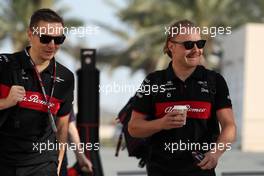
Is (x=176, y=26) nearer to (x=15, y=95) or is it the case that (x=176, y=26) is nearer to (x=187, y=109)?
(x=187, y=109)

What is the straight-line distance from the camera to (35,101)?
3.61 m

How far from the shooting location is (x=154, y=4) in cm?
3009

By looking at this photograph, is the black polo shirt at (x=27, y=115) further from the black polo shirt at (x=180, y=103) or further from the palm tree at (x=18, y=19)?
the palm tree at (x=18, y=19)

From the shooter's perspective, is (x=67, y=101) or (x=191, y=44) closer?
(x=191, y=44)

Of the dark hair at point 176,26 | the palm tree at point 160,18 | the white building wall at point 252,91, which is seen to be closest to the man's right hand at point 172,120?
the dark hair at point 176,26

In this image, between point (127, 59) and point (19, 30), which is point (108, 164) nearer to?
point (19, 30)

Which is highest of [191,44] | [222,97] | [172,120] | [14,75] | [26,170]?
[191,44]

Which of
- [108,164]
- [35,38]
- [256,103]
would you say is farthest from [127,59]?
[35,38]

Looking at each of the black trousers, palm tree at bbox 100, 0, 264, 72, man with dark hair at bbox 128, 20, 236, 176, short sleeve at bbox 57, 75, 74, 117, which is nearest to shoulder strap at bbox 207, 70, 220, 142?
man with dark hair at bbox 128, 20, 236, 176

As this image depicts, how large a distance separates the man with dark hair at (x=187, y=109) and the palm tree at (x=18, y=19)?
24038 millimetres

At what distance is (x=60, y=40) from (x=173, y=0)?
78.5 ft

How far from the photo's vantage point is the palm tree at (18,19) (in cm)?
2755

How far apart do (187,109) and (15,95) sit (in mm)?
888

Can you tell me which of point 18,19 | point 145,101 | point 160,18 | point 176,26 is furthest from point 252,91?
point 145,101
